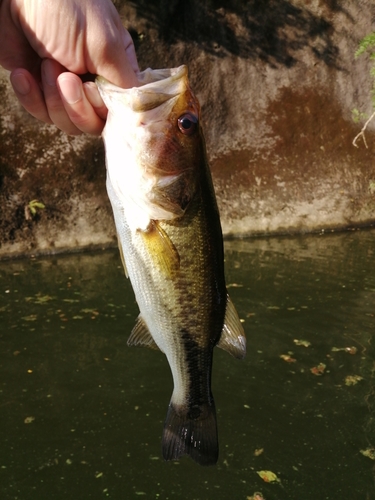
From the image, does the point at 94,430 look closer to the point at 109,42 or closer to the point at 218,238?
the point at 218,238

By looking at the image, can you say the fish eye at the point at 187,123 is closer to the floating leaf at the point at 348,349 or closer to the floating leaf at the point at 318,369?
the floating leaf at the point at 318,369

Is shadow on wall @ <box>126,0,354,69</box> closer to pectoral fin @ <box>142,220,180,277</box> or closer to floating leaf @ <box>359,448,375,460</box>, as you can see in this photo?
floating leaf @ <box>359,448,375,460</box>

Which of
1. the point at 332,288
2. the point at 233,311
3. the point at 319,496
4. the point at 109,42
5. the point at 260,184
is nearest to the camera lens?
the point at 109,42

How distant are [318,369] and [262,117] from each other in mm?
7419

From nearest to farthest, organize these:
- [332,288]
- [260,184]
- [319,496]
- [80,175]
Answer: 1. [319,496]
2. [332,288]
3. [80,175]
4. [260,184]

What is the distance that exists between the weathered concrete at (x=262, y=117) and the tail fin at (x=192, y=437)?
8.83 m

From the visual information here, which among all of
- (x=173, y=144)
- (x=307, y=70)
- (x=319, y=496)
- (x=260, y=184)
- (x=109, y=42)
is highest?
(x=307, y=70)

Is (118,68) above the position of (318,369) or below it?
Result: above

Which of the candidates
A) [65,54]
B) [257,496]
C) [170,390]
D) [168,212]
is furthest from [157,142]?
[170,390]

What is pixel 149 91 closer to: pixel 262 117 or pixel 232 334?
pixel 232 334

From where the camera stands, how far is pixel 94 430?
5055mm

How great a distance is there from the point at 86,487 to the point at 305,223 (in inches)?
328

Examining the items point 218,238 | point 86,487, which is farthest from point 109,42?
point 86,487

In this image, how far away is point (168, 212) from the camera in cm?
205
